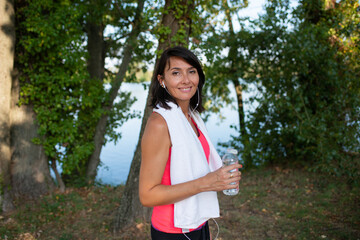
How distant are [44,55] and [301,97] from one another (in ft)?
17.0

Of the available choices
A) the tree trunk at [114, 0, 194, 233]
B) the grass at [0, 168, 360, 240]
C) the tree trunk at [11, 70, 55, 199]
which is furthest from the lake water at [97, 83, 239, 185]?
the tree trunk at [114, 0, 194, 233]

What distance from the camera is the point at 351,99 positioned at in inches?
228

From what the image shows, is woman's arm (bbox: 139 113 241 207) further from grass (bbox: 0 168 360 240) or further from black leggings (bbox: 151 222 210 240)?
grass (bbox: 0 168 360 240)

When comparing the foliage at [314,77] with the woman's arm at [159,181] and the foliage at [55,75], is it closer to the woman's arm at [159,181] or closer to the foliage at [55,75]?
the foliage at [55,75]

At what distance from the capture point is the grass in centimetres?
429

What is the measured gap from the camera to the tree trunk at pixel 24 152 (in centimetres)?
544

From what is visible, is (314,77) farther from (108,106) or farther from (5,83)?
(5,83)

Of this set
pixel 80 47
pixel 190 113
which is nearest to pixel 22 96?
pixel 80 47

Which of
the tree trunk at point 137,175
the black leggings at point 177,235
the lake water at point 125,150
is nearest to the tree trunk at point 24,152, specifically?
the tree trunk at point 137,175

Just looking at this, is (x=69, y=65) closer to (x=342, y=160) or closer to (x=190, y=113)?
(x=190, y=113)

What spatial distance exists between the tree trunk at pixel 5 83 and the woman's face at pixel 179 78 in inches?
157

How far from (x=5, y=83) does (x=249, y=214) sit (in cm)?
464

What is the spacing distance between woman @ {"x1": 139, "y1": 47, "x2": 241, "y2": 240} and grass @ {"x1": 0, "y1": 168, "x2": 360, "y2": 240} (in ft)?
8.52

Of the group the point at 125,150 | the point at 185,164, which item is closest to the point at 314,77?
the point at 185,164
